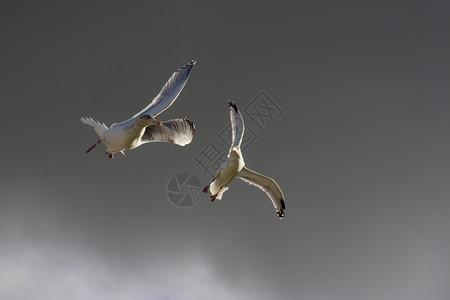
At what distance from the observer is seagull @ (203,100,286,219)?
9.59 meters

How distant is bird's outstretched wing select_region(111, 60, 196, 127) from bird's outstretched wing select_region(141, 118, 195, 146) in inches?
11.5

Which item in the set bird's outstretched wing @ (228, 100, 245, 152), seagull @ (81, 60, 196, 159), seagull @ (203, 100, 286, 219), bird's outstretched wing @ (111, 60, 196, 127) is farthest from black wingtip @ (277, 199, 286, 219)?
bird's outstretched wing @ (111, 60, 196, 127)

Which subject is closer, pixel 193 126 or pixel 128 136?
pixel 128 136

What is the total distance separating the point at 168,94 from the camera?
1005cm

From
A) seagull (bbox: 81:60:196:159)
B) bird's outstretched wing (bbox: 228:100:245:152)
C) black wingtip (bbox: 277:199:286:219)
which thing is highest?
black wingtip (bbox: 277:199:286:219)

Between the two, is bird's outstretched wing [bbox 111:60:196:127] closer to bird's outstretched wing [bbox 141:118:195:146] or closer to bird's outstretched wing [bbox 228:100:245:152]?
bird's outstretched wing [bbox 141:118:195:146]

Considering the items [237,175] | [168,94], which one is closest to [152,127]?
[168,94]

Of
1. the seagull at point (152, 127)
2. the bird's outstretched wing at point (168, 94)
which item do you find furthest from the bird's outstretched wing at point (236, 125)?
the bird's outstretched wing at point (168, 94)

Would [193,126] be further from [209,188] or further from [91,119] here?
[91,119]

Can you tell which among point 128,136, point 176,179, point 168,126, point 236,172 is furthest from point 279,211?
point 128,136

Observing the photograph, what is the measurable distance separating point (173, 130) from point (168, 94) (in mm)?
809

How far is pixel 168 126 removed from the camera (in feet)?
32.2

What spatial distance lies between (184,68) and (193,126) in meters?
1.52

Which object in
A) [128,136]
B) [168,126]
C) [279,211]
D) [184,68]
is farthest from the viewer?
[279,211]
